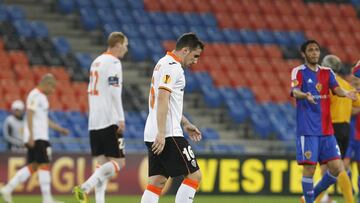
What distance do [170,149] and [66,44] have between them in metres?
14.6

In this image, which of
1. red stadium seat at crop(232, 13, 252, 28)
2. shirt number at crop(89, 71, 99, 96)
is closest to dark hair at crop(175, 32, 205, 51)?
shirt number at crop(89, 71, 99, 96)

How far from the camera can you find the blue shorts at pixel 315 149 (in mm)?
10898

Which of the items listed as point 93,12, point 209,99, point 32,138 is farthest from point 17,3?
point 32,138

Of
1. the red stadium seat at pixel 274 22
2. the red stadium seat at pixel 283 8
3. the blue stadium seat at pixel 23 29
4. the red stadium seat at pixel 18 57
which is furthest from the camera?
the red stadium seat at pixel 283 8

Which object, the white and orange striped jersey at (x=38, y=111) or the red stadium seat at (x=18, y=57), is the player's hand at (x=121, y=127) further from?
the red stadium seat at (x=18, y=57)

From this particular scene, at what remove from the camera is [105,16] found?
24.3 metres

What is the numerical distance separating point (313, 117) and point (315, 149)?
0.39 metres

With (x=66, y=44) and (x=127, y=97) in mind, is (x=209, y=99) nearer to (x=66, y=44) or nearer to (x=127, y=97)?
(x=127, y=97)

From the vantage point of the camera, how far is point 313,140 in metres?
10.9

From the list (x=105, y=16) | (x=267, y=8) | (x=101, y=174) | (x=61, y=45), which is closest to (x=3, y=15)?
(x=61, y=45)

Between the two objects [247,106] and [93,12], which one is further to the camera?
[93,12]

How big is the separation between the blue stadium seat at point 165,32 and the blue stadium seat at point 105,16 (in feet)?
4.06

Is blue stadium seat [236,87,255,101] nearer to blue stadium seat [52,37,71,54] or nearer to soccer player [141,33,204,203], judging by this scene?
blue stadium seat [52,37,71,54]

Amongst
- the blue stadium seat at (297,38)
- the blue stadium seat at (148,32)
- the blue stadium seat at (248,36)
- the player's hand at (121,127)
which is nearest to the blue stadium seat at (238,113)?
the blue stadium seat at (148,32)
